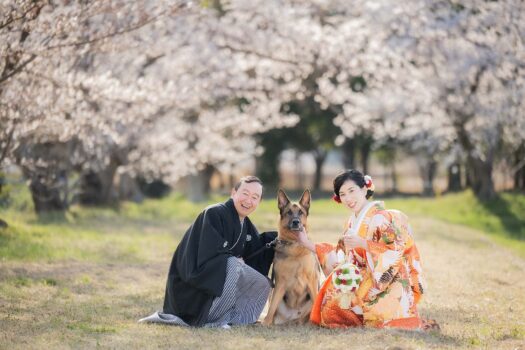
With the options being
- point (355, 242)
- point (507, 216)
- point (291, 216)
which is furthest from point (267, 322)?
point (507, 216)

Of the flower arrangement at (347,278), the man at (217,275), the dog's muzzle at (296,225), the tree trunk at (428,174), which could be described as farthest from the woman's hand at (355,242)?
the tree trunk at (428,174)

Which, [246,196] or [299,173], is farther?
[299,173]

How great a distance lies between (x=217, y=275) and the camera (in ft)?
22.1

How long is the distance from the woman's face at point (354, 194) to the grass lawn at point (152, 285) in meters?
1.10

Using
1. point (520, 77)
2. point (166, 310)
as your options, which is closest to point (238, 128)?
point (520, 77)

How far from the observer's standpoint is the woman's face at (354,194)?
6586 millimetres

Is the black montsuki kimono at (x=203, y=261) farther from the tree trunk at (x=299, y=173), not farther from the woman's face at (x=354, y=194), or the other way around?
the tree trunk at (x=299, y=173)

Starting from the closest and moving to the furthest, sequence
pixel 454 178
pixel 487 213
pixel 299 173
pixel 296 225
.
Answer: pixel 296 225 < pixel 487 213 < pixel 454 178 < pixel 299 173

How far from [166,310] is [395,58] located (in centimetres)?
1483

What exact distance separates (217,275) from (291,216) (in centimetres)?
88

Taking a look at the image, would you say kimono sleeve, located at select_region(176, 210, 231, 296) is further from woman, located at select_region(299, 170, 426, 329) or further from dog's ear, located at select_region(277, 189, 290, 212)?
woman, located at select_region(299, 170, 426, 329)

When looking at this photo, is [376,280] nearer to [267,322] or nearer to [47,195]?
[267,322]

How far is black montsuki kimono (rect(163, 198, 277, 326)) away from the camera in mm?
6734

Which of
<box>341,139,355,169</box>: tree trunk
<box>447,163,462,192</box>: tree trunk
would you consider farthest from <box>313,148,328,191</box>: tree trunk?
<box>447,163,462,192</box>: tree trunk
